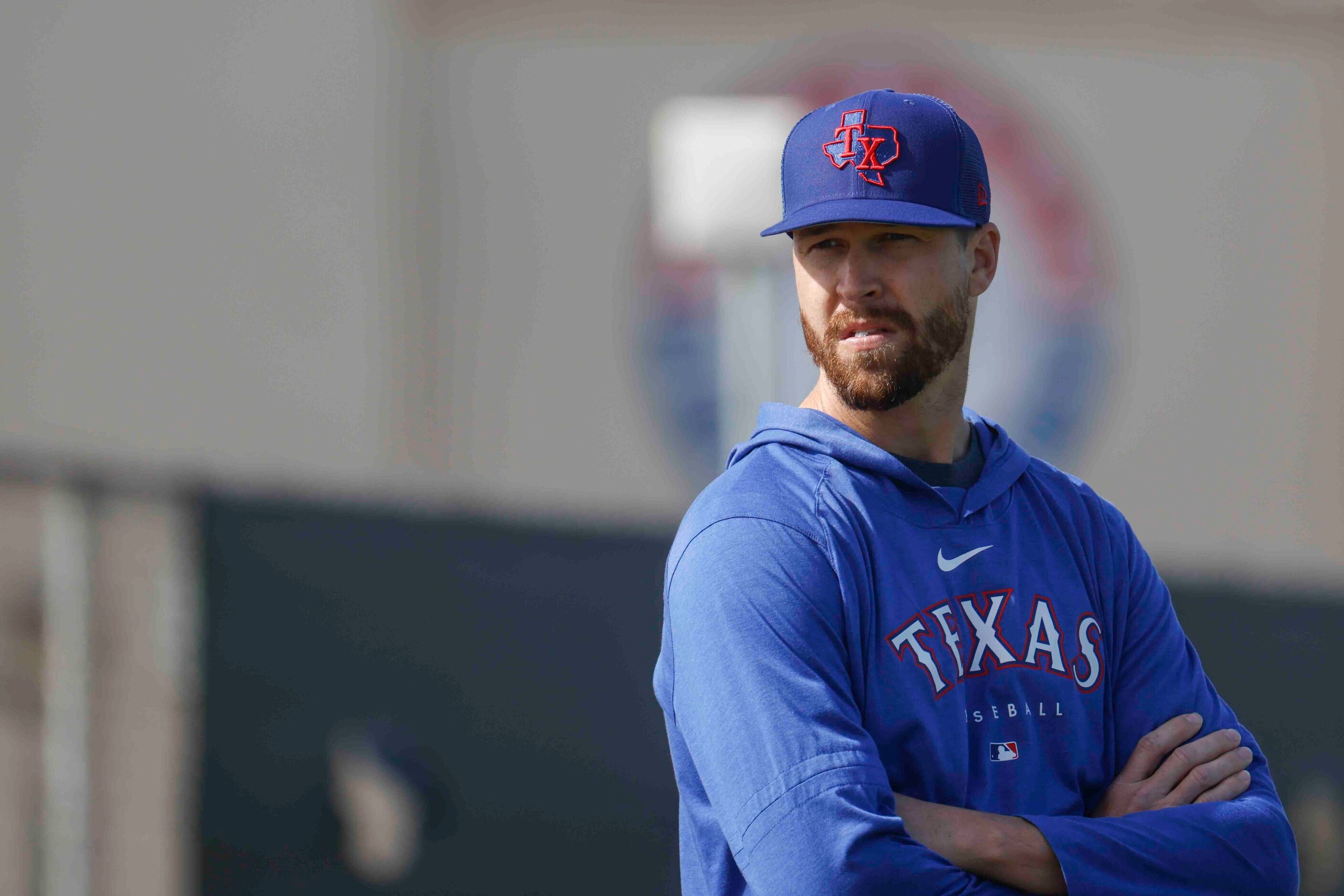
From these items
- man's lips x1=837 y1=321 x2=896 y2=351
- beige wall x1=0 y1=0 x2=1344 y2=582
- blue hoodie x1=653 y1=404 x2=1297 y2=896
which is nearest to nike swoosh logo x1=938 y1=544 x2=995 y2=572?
blue hoodie x1=653 y1=404 x2=1297 y2=896

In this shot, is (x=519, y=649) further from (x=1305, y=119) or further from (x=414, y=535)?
(x=1305, y=119)

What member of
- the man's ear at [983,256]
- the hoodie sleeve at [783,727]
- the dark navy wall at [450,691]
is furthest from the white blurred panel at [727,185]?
the hoodie sleeve at [783,727]

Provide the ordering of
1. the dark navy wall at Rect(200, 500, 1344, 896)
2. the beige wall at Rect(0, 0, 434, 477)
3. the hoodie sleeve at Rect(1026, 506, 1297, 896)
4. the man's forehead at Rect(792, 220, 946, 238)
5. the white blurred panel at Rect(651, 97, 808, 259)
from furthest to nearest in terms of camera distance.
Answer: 1. the beige wall at Rect(0, 0, 434, 477)
2. the dark navy wall at Rect(200, 500, 1344, 896)
3. the white blurred panel at Rect(651, 97, 808, 259)
4. the man's forehead at Rect(792, 220, 946, 238)
5. the hoodie sleeve at Rect(1026, 506, 1297, 896)

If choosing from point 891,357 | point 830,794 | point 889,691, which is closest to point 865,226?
point 891,357

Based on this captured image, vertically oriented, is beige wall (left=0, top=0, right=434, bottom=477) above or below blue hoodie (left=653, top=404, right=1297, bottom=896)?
above

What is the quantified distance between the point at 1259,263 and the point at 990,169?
5.27ft

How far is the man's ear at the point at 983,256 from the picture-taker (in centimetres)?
194

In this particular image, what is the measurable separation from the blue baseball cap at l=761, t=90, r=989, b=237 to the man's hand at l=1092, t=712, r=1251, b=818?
2.33ft

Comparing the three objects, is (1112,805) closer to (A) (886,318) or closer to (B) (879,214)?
(A) (886,318)

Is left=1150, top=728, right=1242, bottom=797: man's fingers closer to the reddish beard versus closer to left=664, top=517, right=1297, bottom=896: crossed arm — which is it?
left=664, top=517, right=1297, bottom=896: crossed arm

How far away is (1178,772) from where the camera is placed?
1.88 meters

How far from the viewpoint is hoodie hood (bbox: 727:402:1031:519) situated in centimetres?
186

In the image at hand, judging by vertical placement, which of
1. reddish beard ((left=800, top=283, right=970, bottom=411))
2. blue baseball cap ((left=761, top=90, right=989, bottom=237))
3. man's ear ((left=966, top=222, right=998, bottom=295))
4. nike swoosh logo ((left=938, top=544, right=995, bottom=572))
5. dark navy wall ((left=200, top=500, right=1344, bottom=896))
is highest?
blue baseball cap ((left=761, top=90, right=989, bottom=237))

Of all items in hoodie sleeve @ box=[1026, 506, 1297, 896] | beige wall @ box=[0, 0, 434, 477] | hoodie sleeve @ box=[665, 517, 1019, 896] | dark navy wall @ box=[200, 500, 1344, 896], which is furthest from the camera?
beige wall @ box=[0, 0, 434, 477]
